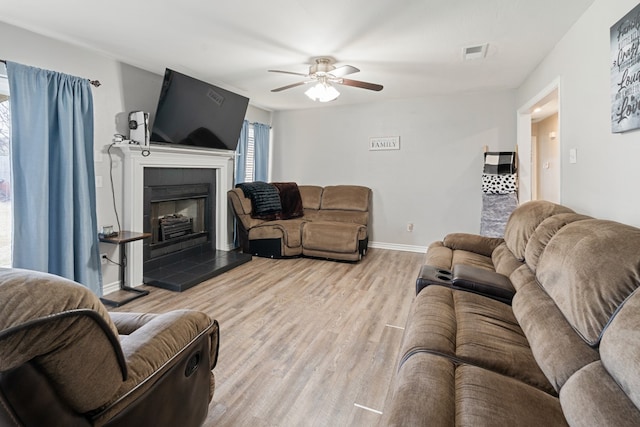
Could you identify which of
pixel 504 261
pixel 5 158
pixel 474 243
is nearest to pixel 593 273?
pixel 504 261

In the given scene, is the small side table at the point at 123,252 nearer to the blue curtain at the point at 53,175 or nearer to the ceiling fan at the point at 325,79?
the blue curtain at the point at 53,175

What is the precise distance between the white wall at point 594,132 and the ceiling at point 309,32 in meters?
0.23

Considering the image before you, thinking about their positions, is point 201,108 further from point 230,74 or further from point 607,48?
point 607,48

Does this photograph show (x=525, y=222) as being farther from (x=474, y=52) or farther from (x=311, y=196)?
(x=311, y=196)

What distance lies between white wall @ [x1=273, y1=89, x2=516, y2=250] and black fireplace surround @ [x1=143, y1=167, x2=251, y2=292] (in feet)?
6.64

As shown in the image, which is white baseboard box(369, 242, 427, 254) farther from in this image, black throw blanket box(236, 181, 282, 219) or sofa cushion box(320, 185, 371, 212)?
black throw blanket box(236, 181, 282, 219)

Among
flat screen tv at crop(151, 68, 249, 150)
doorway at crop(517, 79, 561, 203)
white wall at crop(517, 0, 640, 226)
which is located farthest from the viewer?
doorway at crop(517, 79, 561, 203)

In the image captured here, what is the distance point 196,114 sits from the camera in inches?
155

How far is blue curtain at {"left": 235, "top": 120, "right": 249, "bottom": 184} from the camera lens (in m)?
5.26

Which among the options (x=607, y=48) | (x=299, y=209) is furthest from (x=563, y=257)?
(x=299, y=209)

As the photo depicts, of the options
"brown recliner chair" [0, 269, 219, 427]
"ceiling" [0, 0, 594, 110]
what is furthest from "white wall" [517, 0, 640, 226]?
"brown recliner chair" [0, 269, 219, 427]

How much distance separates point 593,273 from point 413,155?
4.07 metres

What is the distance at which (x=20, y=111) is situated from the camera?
2.58m

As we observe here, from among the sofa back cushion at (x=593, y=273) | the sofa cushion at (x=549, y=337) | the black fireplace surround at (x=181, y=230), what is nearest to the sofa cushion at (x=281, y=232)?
the black fireplace surround at (x=181, y=230)
